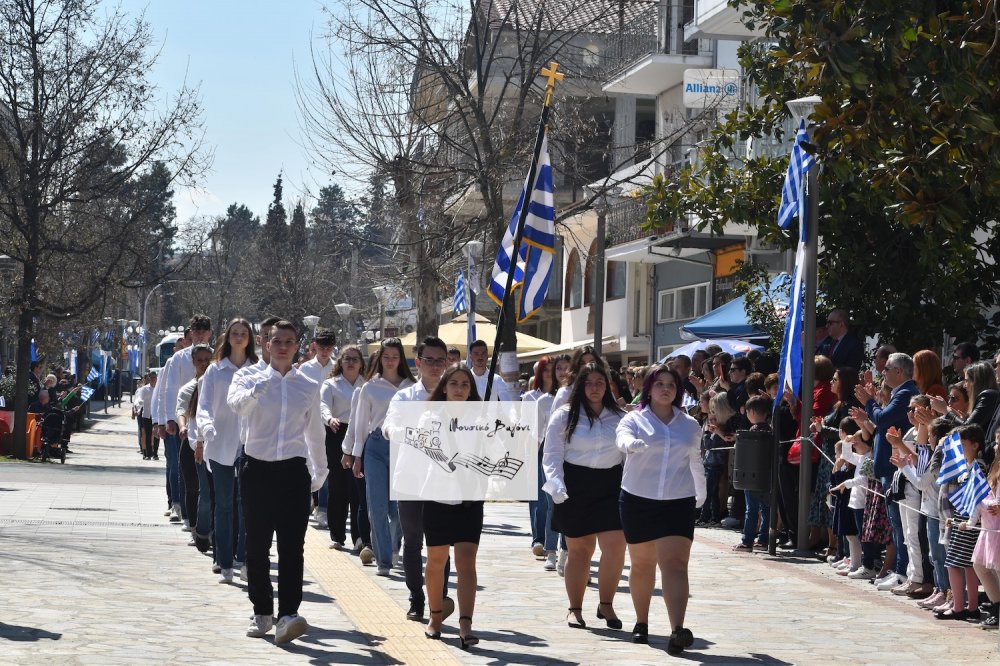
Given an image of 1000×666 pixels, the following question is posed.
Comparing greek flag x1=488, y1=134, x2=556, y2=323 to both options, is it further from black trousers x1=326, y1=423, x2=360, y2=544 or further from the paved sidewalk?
the paved sidewalk

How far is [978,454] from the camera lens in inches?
415

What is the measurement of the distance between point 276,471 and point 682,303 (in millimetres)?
28567

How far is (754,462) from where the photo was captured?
1519 cm

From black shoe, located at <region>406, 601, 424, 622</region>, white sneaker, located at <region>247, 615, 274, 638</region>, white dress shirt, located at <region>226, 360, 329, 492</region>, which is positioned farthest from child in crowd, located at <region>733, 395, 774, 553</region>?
white sneaker, located at <region>247, 615, 274, 638</region>

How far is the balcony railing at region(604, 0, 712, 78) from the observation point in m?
34.7

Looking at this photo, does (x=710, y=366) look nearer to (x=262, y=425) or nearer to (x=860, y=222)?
(x=860, y=222)

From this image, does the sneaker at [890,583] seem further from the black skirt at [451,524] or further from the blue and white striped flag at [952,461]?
the black skirt at [451,524]

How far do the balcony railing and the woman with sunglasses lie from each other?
67.4 ft

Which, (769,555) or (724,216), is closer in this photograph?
(769,555)

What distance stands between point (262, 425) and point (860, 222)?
10.9m

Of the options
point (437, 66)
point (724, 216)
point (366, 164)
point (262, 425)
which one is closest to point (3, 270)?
point (366, 164)

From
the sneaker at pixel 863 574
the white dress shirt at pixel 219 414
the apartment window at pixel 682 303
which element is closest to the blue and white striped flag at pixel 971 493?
the sneaker at pixel 863 574

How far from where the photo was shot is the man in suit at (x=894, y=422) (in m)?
12.3

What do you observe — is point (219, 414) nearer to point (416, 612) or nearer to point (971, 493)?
point (416, 612)
